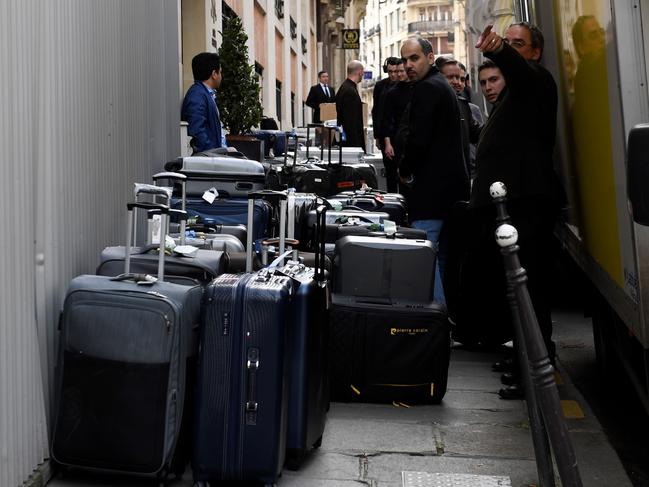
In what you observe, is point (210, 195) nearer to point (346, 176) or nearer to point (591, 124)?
point (591, 124)

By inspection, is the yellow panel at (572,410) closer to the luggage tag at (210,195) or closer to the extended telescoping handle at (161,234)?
the extended telescoping handle at (161,234)

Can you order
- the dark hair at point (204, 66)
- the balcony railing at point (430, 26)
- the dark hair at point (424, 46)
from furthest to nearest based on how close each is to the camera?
the balcony railing at point (430, 26), the dark hair at point (204, 66), the dark hair at point (424, 46)

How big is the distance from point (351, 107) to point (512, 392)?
1078 centimetres

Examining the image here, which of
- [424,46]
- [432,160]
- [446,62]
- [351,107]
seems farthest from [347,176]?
[351,107]

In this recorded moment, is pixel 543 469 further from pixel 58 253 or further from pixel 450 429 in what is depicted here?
pixel 58 253

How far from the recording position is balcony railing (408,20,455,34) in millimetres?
120688

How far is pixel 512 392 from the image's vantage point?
20.7 feet

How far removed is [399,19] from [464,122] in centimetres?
11952

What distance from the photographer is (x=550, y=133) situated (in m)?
6.38

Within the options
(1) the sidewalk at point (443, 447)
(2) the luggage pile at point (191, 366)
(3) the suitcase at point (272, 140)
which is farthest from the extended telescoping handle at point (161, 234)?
(3) the suitcase at point (272, 140)

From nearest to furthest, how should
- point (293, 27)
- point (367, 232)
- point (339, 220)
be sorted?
Answer: 1. point (367, 232)
2. point (339, 220)
3. point (293, 27)

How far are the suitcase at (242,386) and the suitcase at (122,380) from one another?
12 cm

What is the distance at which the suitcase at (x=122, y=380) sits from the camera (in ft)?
14.7

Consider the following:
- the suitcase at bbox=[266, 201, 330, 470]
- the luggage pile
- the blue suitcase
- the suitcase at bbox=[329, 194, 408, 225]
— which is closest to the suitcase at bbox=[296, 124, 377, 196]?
the suitcase at bbox=[329, 194, 408, 225]
